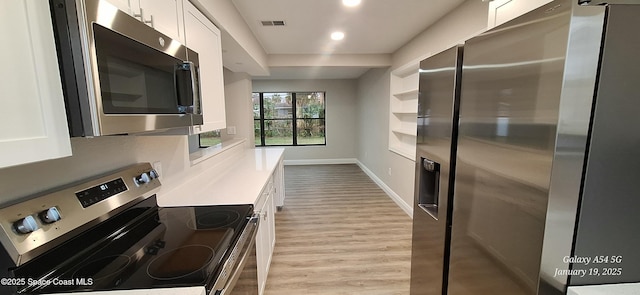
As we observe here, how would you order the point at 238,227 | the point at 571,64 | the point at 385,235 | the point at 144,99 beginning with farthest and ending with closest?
the point at 385,235
the point at 238,227
the point at 144,99
the point at 571,64

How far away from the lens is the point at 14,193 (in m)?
0.84

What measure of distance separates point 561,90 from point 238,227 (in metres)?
1.35

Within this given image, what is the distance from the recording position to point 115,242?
3.61 feet

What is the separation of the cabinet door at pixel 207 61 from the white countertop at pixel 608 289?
174 cm

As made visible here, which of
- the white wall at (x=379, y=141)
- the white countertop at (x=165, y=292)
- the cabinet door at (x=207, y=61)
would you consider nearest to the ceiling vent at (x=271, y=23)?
the cabinet door at (x=207, y=61)

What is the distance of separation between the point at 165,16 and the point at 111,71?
576mm

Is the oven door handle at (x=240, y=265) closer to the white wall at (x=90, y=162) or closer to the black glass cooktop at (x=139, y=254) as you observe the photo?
the black glass cooktop at (x=139, y=254)

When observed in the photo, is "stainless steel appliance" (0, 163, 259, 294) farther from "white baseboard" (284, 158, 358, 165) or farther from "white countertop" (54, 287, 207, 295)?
"white baseboard" (284, 158, 358, 165)

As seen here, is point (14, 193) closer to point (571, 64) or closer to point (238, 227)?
point (238, 227)

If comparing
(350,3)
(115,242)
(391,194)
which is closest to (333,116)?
(391,194)

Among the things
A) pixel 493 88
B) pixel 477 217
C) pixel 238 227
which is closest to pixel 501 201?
pixel 477 217

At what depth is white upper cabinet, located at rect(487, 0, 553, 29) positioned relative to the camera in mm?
1073

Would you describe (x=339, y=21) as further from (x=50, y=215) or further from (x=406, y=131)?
(x=50, y=215)

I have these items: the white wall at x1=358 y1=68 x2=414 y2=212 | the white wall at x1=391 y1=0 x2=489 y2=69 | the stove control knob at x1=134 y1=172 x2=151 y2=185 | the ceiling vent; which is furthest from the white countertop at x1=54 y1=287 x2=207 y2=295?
the white wall at x1=358 y1=68 x2=414 y2=212
